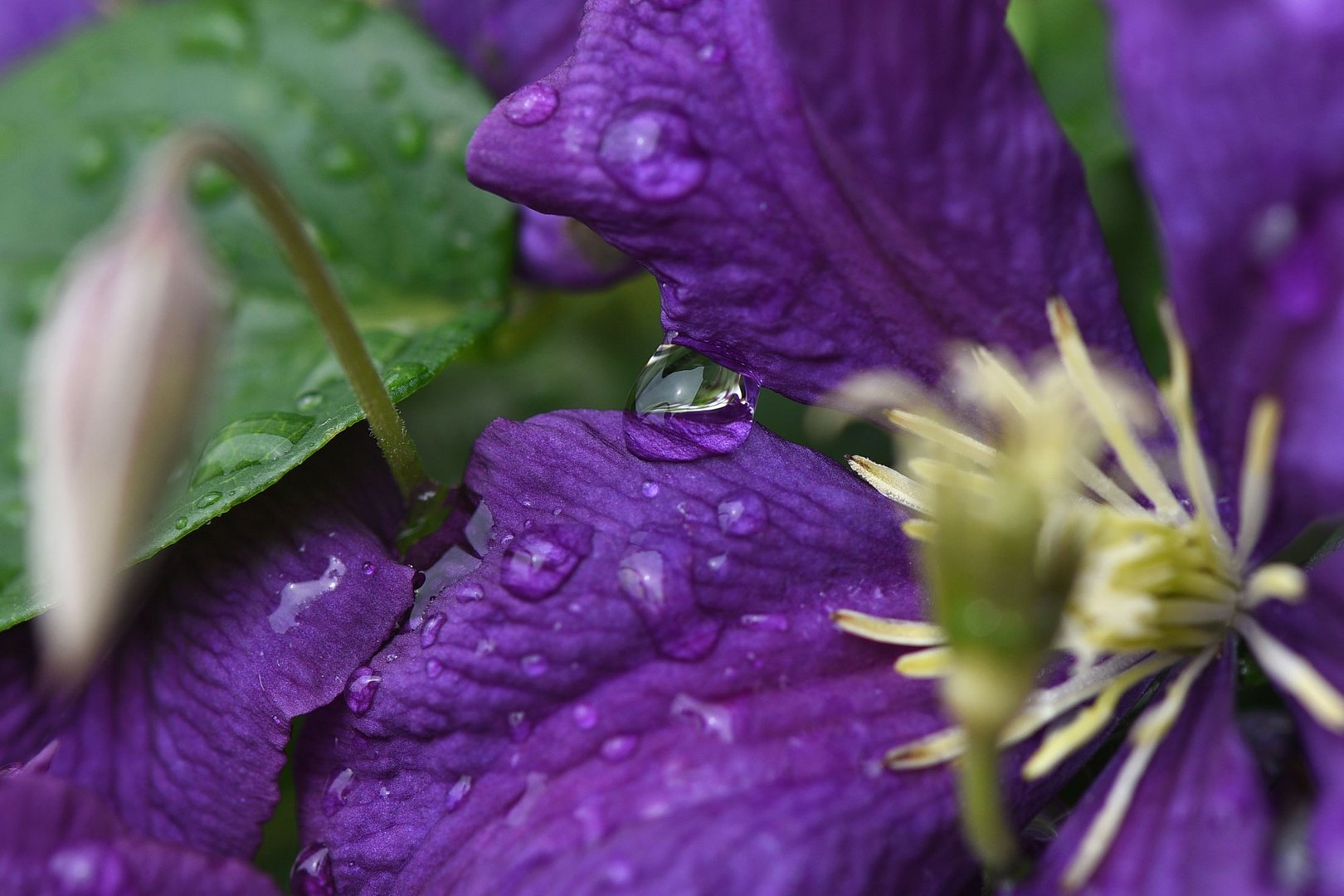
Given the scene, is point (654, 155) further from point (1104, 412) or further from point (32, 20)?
point (32, 20)

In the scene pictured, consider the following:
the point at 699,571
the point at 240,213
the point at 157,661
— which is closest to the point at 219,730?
the point at 157,661

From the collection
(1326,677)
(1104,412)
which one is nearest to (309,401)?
(1104,412)

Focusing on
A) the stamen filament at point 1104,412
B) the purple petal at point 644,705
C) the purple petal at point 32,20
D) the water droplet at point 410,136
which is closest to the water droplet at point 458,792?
the purple petal at point 644,705

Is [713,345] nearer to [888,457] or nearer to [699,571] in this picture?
[699,571]

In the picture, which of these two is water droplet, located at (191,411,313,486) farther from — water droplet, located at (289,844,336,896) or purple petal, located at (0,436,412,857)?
water droplet, located at (289,844,336,896)

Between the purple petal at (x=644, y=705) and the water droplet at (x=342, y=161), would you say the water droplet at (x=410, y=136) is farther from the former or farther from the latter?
the purple petal at (x=644, y=705)
